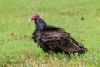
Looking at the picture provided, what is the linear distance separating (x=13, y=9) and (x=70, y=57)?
1276 centimetres

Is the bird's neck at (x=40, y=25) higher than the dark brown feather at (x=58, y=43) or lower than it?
higher

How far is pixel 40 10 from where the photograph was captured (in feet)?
71.9

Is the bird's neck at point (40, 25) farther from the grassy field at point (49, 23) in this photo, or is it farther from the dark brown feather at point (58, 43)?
the grassy field at point (49, 23)

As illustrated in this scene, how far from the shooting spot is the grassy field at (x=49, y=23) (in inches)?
364

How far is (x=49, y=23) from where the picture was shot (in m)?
17.6

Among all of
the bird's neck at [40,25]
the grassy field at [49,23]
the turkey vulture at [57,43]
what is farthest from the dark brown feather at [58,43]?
the bird's neck at [40,25]

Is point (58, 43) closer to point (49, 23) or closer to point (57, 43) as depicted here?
point (57, 43)

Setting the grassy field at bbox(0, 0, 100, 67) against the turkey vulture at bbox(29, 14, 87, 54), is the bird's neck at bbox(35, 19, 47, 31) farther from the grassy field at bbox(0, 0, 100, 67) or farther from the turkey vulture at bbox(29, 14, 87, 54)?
the grassy field at bbox(0, 0, 100, 67)

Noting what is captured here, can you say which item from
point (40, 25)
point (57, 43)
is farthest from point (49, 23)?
point (57, 43)

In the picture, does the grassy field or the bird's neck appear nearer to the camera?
the grassy field

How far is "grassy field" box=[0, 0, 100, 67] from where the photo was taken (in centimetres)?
926

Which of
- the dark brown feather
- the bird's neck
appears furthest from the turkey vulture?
the bird's neck

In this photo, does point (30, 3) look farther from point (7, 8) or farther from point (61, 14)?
point (61, 14)

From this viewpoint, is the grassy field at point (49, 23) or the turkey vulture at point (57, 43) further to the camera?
the turkey vulture at point (57, 43)
